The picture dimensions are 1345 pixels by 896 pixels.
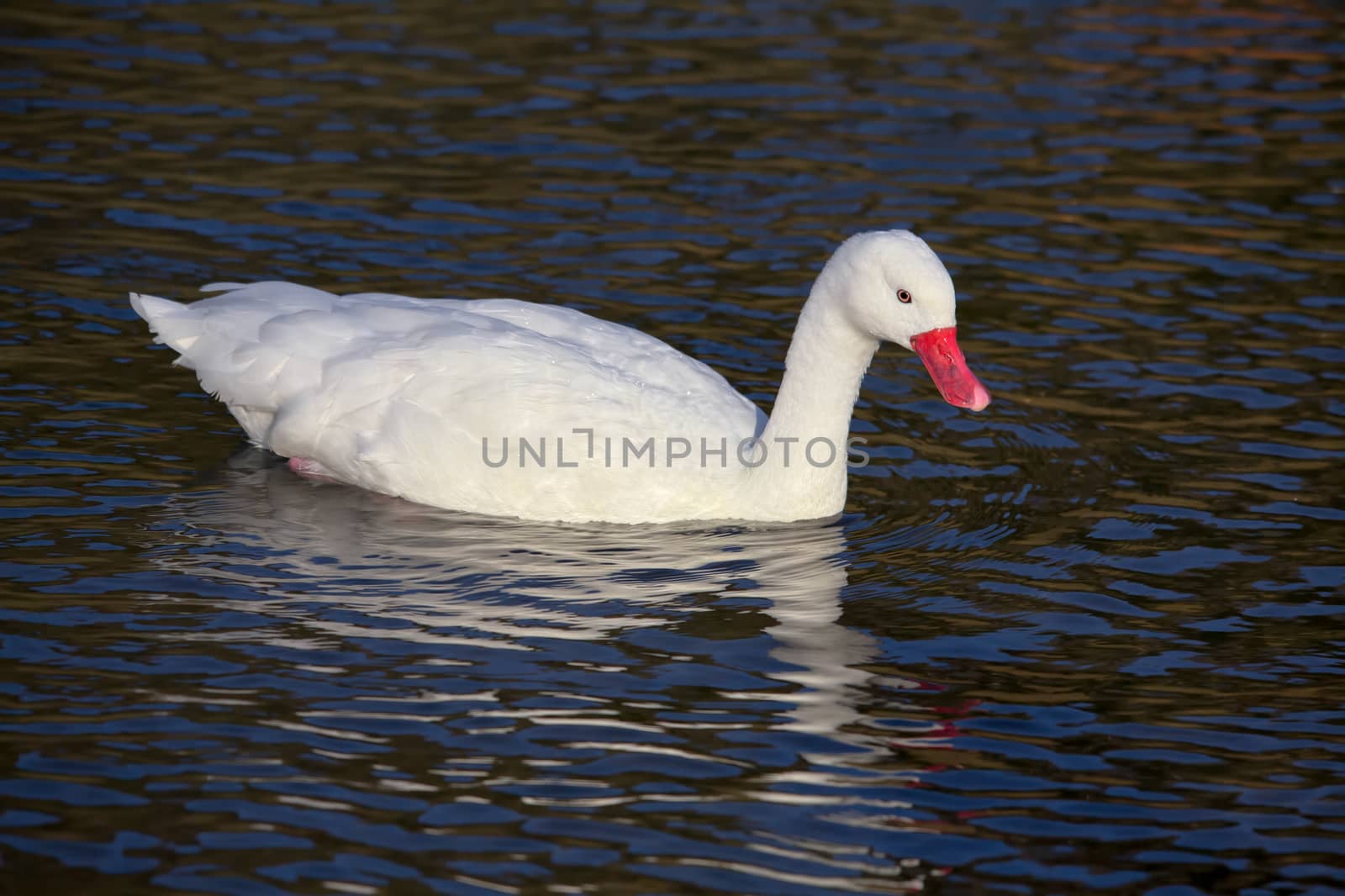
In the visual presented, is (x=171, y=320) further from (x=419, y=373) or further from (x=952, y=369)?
(x=952, y=369)

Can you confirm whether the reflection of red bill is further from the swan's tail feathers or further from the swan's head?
the swan's tail feathers

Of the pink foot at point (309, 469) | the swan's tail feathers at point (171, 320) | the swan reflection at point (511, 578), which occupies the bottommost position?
the swan reflection at point (511, 578)

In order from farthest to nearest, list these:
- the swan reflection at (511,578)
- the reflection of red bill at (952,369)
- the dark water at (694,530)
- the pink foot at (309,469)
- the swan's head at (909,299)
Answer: the pink foot at (309,469) < the reflection of red bill at (952,369) < the swan's head at (909,299) < the swan reflection at (511,578) < the dark water at (694,530)

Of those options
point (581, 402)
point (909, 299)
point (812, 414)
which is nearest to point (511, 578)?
point (581, 402)

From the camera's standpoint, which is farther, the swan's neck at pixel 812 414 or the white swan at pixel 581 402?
the swan's neck at pixel 812 414

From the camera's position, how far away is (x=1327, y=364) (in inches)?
444

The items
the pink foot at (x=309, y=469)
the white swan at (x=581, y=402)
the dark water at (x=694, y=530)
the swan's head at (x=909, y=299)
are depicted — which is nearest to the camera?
the dark water at (x=694, y=530)

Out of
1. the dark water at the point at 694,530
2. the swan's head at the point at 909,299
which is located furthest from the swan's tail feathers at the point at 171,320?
the swan's head at the point at 909,299

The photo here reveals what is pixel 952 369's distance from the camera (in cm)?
870

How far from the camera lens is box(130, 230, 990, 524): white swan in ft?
28.8

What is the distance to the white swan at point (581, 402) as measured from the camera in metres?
8.77

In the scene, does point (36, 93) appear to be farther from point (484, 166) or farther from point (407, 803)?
point (407, 803)

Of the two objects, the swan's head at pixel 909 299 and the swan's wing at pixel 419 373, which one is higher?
the swan's head at pixel 909 299

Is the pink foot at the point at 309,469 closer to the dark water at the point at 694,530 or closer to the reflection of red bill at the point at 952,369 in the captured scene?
the dark water at the point at 694,530
